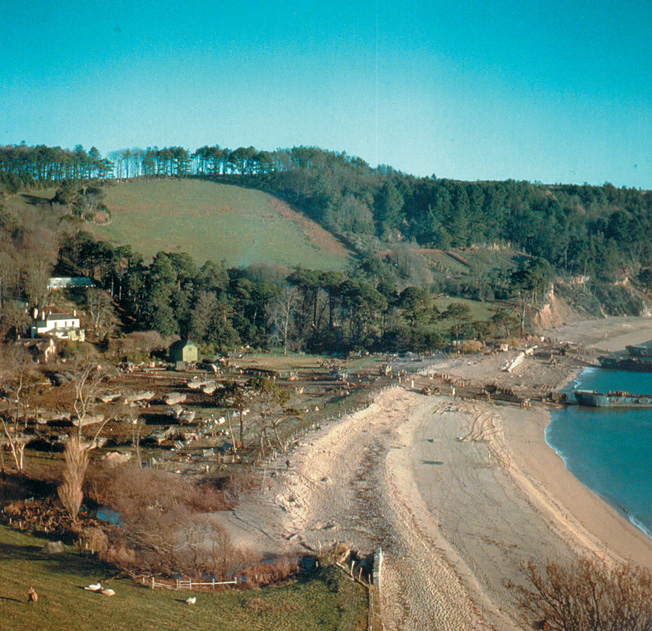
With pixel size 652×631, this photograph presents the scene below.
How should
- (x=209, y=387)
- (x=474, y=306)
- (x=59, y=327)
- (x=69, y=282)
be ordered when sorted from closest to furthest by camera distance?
1. (x=209, y=387)
2. (x=59, y=327)
3. (x=69, y=282)
4. (x=474, y=306)

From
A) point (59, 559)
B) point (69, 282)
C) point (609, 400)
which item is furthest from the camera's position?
point (69, 282)

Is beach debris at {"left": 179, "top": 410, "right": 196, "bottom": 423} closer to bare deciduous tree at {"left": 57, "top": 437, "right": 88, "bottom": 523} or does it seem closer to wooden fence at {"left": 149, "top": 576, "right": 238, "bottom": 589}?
bare deciduous tree at {"left": 57, "top": 437, "right": 88, "bottom": 523}

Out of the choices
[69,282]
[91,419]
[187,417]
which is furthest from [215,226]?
[91,419]

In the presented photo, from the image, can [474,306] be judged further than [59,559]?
Yes

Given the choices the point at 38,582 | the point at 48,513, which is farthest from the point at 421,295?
the point at 38,582

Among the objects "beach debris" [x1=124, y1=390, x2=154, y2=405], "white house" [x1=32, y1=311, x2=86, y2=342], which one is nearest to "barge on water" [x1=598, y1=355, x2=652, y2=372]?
"beach debris" [x1=124, y1=390, x2=154, y2=405]

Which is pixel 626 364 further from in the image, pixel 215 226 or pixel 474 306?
pixel 215 226

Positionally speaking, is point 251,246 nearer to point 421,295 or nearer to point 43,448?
point 421,295

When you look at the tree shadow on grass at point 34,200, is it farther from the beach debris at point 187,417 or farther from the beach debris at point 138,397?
the beach debris at point 187,417
